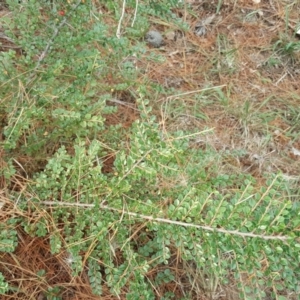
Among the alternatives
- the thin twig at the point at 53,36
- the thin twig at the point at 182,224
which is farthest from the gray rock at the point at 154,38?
the thin twig at the point at 182,224

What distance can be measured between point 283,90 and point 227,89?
0.37 metres

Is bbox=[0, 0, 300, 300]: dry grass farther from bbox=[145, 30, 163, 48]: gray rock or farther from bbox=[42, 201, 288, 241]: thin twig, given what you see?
bbox=[42, 201, 288, 241]: thin twig

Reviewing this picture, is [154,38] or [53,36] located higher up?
[53,36]

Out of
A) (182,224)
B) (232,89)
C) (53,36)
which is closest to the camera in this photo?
(182,224)

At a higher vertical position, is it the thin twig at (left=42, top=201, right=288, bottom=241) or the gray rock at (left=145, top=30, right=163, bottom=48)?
the thin twig at (left=42, top=201, right=288, bottom=241)

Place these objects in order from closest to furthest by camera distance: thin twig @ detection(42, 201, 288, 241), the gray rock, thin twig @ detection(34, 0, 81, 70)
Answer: thin twig @ detection(42, 201, 288, 241), thin twig @ detection(34, 0, 81, 70), the gray rock

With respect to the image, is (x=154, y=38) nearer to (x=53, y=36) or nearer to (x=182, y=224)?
(x=53, y=36)

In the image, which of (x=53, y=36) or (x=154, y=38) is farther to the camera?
(x=154, y=38)

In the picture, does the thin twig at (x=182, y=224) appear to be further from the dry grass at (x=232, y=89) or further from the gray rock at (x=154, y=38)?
the gray rock at (x=154, y=38)

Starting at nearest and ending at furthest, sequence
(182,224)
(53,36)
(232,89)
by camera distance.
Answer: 1. (182,224)
2. (53,36)
3. (232,89)

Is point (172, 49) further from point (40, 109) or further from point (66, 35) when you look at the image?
point (40, 109)

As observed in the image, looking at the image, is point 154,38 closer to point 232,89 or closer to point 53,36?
point 232,89

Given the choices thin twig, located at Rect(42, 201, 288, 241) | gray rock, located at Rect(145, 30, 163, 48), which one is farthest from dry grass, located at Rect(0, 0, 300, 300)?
thin twig, located at Rect(42, 201, 288, 241)

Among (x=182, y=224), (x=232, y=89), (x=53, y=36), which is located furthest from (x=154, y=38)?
(x=182, y=224)
